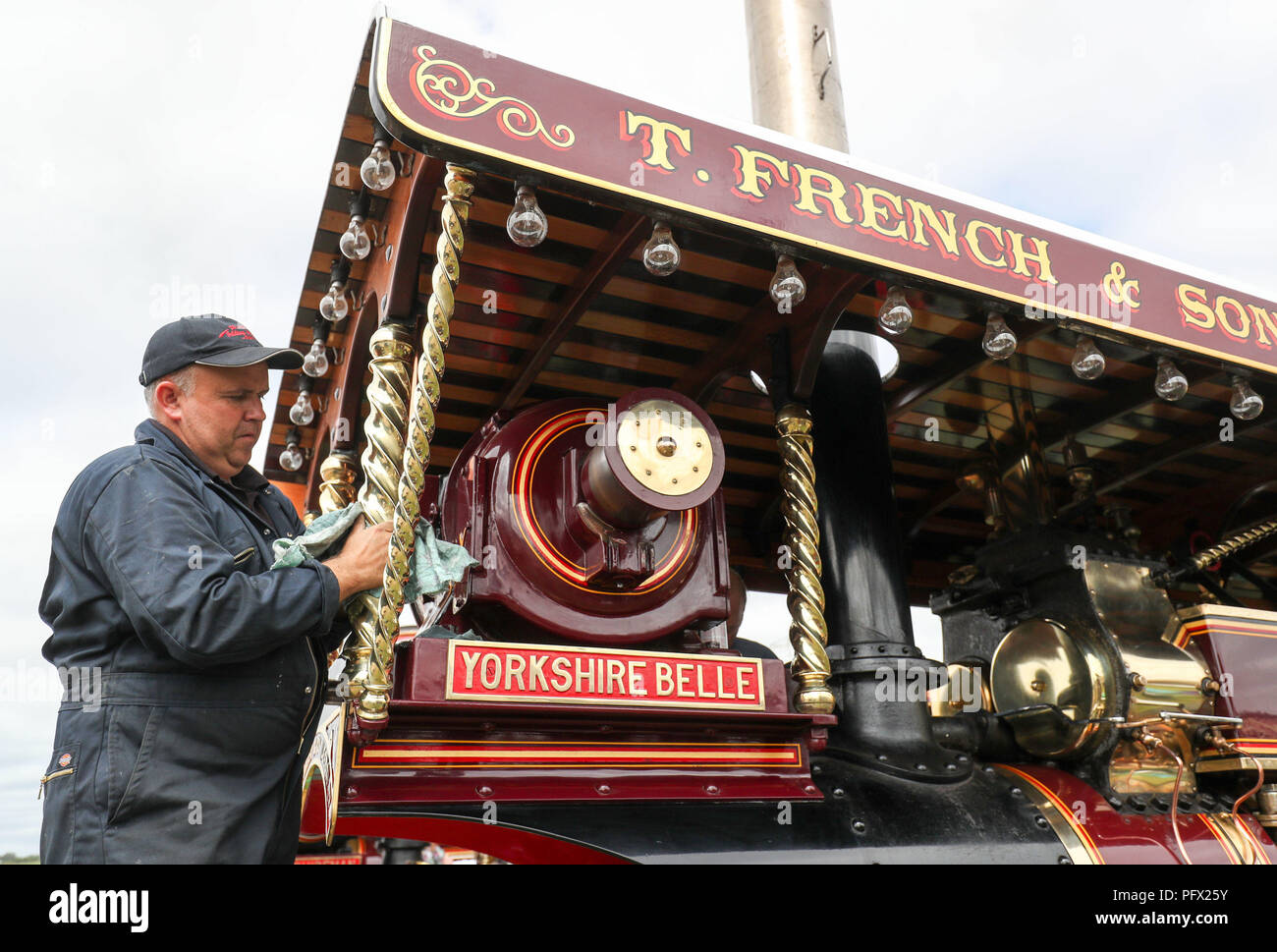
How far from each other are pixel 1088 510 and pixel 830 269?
182 cm

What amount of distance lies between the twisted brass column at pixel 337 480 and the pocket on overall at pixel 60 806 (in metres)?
1.79

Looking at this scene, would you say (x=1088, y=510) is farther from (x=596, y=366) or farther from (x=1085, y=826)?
(x=596, y=366)

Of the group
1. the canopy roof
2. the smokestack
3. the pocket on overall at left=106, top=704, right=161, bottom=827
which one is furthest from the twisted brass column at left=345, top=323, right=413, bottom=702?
the smokestack

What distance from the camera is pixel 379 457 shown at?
2389mm

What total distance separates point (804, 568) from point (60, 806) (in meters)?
1.99

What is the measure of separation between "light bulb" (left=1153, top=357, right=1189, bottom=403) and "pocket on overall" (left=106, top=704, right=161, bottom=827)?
2.82 meters

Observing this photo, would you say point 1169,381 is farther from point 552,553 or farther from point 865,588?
point 552,553

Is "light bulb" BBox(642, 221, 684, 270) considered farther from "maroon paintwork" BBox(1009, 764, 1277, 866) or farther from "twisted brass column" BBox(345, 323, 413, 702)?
"maroon paintwork" BBox(1009, 764, 1277, 866)

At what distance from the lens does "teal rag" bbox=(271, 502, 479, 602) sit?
2115mm

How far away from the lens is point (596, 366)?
375 cm

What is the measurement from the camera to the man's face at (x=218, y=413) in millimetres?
2055

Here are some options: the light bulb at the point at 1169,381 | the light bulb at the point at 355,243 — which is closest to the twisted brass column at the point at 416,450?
the light bulb at the point at 355,243

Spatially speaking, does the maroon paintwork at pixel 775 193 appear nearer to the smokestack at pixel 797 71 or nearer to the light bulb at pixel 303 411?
the light bulb at pixel 303 411

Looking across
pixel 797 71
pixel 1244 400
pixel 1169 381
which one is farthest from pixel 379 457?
pixel 797 71
